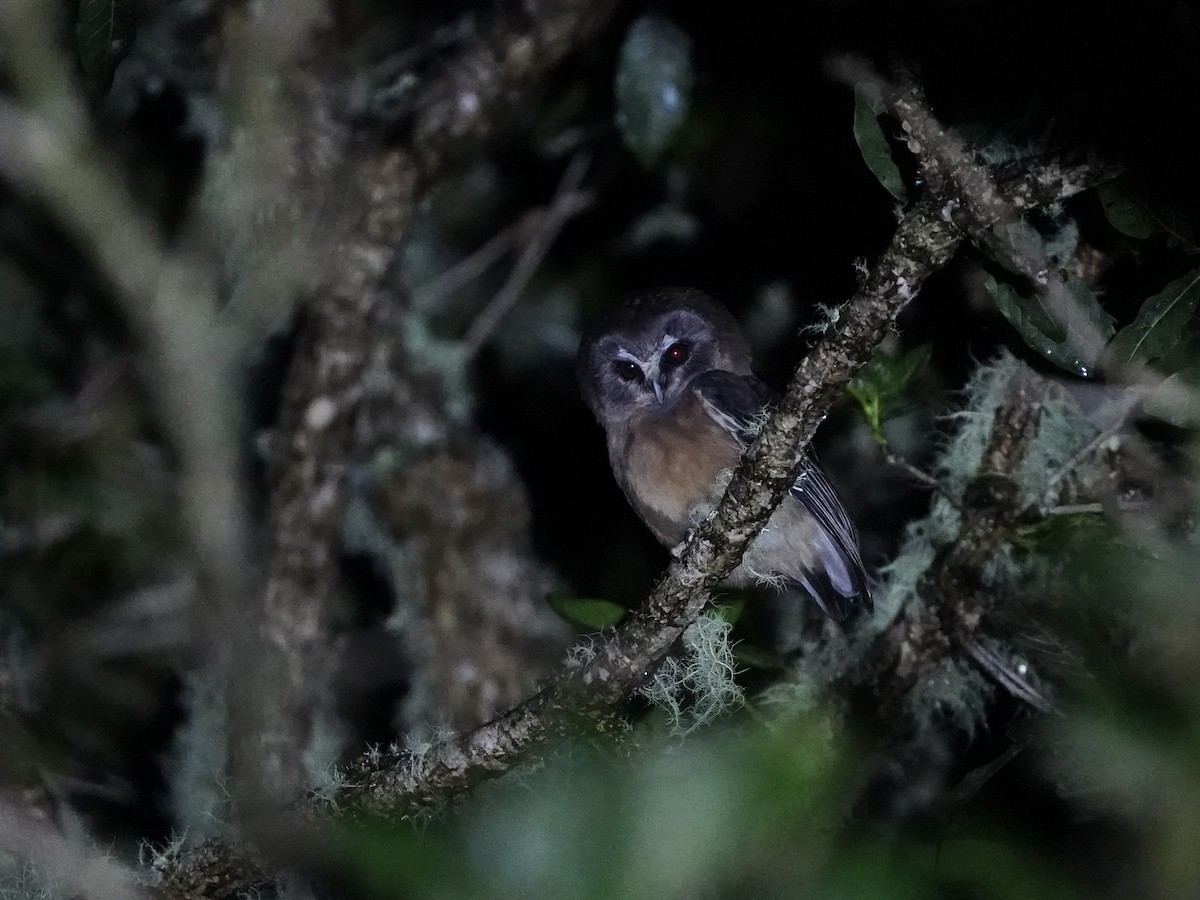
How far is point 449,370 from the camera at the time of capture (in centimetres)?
502

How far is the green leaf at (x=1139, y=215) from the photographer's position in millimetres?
2652

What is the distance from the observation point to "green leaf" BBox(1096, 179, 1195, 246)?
104 inches

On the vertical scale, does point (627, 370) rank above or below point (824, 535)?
above

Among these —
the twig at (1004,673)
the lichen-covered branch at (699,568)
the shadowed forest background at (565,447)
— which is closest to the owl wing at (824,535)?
the shadowed forest background at (565,447)

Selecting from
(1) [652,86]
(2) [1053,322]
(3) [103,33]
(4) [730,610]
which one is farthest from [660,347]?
(3) [103,33]

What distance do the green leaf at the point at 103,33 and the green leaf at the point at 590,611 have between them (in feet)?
5.82

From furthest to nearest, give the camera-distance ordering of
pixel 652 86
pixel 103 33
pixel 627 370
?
1. pixel 627 370
2. pixel 652 86
3. pixel 103 33

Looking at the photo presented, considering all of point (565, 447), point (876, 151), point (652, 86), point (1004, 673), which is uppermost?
point (876, 151)

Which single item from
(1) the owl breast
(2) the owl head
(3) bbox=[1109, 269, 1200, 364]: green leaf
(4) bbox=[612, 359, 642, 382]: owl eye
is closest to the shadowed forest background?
(3) bbox=[1109, 269, 1200, 364]: green leaf

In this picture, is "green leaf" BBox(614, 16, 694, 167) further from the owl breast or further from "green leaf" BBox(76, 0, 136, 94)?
"green leaf" BBox(76, 0, 136, 94)

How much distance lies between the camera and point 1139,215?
2.66 m

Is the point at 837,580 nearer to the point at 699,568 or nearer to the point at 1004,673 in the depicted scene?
the point at 1004,673

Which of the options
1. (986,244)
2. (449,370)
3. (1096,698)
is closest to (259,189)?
(449,370)

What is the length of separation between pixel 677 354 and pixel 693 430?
1.77 feet
